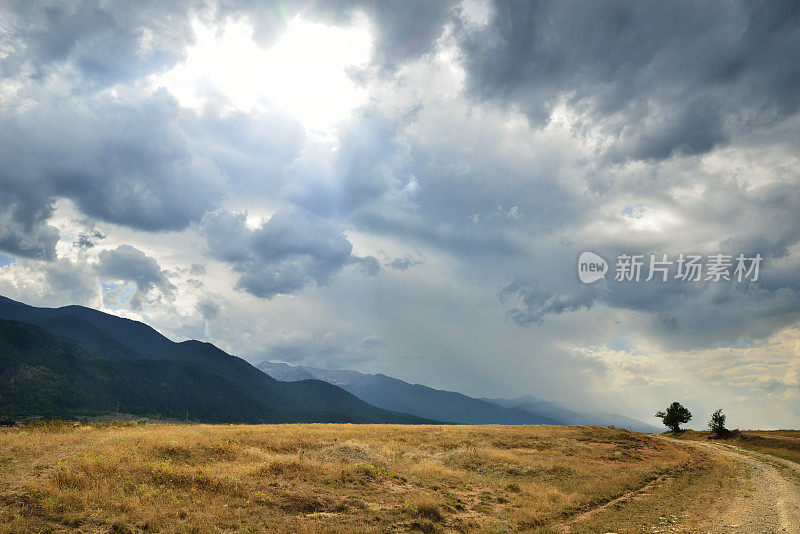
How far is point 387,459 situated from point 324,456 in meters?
4.98

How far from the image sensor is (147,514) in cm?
1633

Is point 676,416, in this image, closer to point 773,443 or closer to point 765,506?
point 773,443

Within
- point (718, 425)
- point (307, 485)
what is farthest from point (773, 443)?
point (307, 485)

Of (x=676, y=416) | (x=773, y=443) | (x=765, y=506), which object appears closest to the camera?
(x=765, y=506)

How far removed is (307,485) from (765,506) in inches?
1025

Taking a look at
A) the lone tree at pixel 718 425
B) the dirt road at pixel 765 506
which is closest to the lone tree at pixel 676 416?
the lone tree at pixel 718 425

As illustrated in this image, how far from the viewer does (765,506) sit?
22.0 meters

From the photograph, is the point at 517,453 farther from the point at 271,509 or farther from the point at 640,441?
the point at 271,509

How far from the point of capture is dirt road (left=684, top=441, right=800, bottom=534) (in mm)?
18312

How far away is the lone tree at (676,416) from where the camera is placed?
85.3 metres

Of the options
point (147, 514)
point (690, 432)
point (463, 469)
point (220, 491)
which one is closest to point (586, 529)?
point (463, 469)

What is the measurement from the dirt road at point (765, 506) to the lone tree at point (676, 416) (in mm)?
57171

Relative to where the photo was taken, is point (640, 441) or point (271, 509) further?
point (640, 441)

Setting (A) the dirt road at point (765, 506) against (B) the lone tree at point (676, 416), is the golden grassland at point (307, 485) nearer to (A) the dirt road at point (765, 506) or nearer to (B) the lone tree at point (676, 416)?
(A) the dirt road at point (765, 506)
